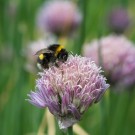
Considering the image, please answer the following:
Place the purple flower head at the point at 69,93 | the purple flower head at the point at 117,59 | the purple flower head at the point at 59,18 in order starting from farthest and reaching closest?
the purple flower head at the point at 59,18 → the purple flower head at the point at 117,59 → the purple flower head at the point at 69,93

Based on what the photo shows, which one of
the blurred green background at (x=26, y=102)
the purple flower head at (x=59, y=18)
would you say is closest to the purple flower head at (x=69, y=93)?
the blurred green background at (x=26, y=102)

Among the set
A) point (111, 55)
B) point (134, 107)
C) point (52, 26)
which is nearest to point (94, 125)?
point (134, 107)

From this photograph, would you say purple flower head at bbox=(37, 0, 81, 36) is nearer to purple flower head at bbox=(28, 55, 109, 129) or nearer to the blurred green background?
the blurred green background

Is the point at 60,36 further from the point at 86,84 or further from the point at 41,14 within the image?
the point at 86,84

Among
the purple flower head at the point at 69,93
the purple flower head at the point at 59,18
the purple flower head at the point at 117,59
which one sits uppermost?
the purple flower head at the point at 59,18

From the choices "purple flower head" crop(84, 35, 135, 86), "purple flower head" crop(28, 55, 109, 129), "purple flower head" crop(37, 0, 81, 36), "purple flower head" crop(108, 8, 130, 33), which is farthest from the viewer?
"purple flower head" crop(108, 8, 130, 33)

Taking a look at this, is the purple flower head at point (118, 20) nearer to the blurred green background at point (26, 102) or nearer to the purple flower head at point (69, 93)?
the blurred green background at point (26, 102)

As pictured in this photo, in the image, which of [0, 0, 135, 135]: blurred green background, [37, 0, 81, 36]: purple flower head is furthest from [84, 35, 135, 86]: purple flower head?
[37, 0, 81, 36]: purple flower head
